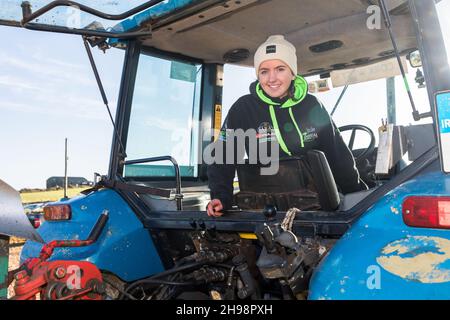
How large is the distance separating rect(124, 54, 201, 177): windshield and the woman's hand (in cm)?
91

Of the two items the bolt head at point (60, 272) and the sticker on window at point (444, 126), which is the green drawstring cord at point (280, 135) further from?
the bolt head at point (60, 272)

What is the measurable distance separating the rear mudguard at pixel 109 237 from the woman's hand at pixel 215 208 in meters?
0.55


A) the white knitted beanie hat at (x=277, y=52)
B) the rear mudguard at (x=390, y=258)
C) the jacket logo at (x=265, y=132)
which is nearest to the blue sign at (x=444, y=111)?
the rear mudguard at (x=390, y=258)

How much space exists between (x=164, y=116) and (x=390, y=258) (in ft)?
7.11

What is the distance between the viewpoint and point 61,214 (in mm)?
2574

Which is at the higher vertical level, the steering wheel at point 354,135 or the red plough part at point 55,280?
the steering wheel at point 354,135

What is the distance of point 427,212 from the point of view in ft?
4.54

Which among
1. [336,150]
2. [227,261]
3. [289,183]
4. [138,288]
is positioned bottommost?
[138,288]

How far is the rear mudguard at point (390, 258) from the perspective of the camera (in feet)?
4.28

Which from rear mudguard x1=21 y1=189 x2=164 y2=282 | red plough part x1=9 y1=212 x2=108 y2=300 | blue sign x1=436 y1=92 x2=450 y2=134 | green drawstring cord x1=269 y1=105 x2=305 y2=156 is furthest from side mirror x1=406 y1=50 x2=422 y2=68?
red plough part x1=9 y1=212 x2=108 y2=300

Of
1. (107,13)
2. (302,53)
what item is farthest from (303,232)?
(302,53)
